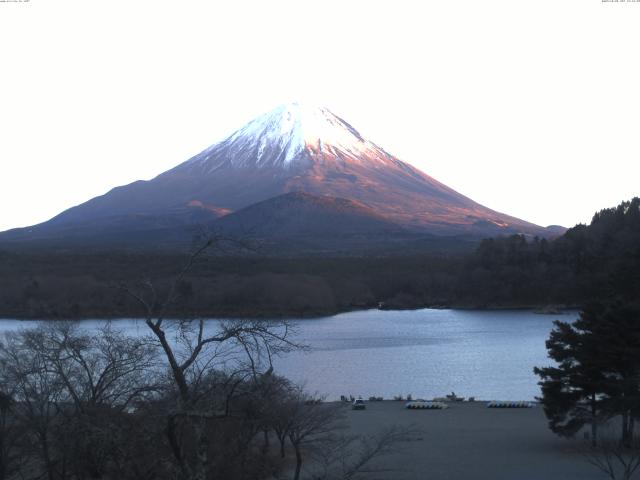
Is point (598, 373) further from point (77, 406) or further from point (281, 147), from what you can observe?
point (281, 147)

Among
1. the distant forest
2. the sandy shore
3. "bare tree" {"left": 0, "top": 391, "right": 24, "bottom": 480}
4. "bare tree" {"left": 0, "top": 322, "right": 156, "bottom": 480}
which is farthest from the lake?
the distant forest

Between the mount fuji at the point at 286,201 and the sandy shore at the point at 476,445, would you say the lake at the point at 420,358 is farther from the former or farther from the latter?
the mount fuji at the point at 286,201

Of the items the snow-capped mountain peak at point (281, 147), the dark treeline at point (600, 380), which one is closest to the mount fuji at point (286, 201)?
the snow-capped mountain peak at point (281, 147)

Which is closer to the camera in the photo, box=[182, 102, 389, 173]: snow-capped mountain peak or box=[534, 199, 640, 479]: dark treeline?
box=[534, 199, 640, 479]: dark treeline

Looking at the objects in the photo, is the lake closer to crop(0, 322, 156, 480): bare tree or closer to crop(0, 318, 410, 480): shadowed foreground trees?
crop(0, 318, 410, 480): shadowed foreground trees

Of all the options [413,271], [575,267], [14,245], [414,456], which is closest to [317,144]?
[14,245]

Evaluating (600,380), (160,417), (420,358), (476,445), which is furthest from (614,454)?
(420,358)
